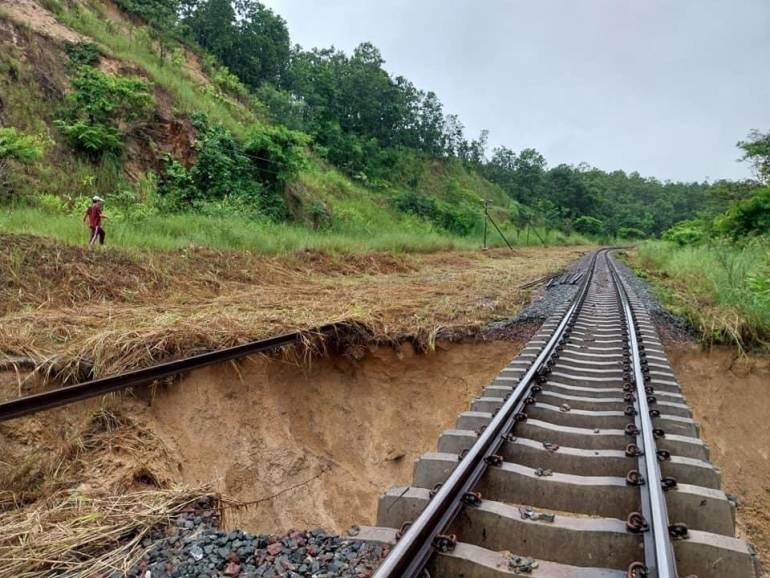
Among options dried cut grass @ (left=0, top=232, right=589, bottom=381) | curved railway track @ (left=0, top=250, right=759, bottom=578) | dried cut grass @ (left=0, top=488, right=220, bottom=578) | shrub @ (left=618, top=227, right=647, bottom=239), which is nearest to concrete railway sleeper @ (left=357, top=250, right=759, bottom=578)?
curved railway track @ (left=0, top=250, right=759, bottom=578)

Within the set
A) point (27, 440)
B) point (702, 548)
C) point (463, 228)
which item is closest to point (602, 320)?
point (702, 548)

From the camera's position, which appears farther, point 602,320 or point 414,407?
point 602,320

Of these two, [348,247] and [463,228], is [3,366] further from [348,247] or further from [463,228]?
[463,228]

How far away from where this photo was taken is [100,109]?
13.6 metres

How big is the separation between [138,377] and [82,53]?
15690mm

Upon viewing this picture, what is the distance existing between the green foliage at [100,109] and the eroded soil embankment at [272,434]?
425 inches

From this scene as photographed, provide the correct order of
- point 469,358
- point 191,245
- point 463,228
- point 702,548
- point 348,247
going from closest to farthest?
point 702,548, point 469,358, point 191,245, point 348,247, point 463,228

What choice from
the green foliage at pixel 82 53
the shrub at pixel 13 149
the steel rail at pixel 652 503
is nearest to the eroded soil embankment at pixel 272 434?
the steel rail at pixel 652 503

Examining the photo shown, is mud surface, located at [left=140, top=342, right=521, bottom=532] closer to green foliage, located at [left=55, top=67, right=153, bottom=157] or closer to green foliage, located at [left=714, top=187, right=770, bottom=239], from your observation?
green foliage, located at [left=55, top=67, right=153, bottom=157]

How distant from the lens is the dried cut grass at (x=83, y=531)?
236 centimetres

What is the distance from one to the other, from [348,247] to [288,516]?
36.8ft

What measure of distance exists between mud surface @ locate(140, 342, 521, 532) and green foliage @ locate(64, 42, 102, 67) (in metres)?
14.7

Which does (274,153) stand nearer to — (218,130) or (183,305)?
(218,130)

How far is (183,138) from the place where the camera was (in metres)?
15.8
